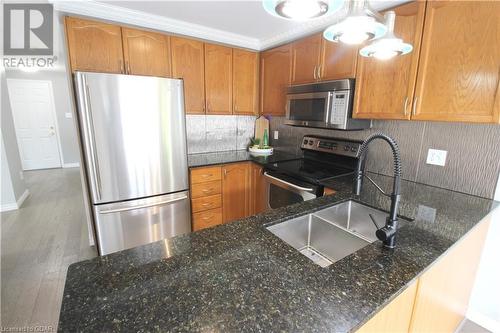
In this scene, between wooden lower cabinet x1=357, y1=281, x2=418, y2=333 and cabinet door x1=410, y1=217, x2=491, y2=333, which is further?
cabinet door x1=410, y1=217, x2=491, y2=333

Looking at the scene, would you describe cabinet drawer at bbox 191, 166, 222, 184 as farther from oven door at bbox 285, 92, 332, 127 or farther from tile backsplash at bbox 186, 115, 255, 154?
oven door at bbox 285, 92, 332, 127

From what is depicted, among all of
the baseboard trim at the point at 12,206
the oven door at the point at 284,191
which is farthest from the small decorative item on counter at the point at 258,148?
the baseboard trim at the point at 12,206

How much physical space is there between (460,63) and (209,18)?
78.4 inches

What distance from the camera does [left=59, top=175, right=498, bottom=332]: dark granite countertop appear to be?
0.56 metres

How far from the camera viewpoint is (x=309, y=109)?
7.25 ft

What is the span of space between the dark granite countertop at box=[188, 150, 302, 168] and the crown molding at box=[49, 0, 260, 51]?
1.30 metres

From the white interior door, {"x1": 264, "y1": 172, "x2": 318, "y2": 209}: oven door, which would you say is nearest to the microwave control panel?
{"x1": 264, "y1": 172, "x2": 318, "y2": 209}: oven door

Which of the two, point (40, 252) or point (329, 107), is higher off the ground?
point (329, 107)

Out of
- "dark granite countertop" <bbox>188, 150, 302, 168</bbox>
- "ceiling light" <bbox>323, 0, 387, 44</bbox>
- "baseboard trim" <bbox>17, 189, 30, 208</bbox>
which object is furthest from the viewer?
"baseboard trim" <bbox>17, 189, 30, 208</bbox>

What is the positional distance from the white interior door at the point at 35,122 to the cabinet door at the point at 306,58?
6061 mm

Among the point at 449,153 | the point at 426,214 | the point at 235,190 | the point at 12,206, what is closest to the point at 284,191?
the point at 235,190

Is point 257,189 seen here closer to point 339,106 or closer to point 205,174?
point 205,174

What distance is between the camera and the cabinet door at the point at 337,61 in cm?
191
